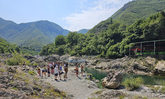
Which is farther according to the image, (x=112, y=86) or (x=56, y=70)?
(x=56, y=70)

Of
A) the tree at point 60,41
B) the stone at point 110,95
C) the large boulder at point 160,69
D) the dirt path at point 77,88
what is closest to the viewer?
the stone at point 110,95

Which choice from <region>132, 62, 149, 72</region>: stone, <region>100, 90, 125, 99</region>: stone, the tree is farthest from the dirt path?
the tree

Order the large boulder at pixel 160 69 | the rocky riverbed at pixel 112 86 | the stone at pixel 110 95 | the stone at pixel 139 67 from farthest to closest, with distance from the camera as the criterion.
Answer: the stone at pixel 139 67
the large boulder at pixel 160 69
the stone at pixel 110 95
the rocky riverbed at pixel 112 86

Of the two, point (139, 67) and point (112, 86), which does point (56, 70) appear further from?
point (139, 67)

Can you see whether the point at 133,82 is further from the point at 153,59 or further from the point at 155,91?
the point at 153,59

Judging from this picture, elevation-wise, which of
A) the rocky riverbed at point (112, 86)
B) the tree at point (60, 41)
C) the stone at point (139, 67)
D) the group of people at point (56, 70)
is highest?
the tree at point (60, 41)

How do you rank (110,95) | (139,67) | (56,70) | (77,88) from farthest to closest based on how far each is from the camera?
(139,67)
(56,70)
(77,88)
(110,95)

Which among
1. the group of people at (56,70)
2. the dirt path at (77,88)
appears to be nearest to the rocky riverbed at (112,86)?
the dirt path at (77,88)

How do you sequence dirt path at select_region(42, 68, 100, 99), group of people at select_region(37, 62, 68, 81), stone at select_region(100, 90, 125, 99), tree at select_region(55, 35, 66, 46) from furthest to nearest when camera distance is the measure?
1. tree at select_region(55, 35, 66, 46)
2. group of people at select_region(37, 62, 68, 81)
3. dirt path at select_region(42, 68, 100, 99)
4. stone at select_region(100, 90, 125, 99)

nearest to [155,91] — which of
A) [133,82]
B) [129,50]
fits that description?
[133,82]

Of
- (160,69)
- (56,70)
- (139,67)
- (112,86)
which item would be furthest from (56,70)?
(139,67)

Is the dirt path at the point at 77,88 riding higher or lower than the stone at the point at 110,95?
lower

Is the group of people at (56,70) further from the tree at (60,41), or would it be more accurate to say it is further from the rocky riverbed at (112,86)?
→ the tree at (60,41)

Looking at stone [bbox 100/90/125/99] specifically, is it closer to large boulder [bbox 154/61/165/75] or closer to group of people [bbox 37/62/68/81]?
group of people [bbox 37/62/68/81]
